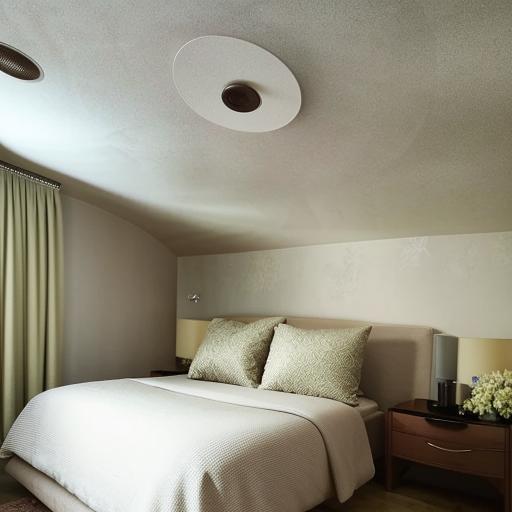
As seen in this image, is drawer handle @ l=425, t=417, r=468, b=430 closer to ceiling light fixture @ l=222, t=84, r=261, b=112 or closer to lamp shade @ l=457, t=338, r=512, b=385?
lamp shade @ l=457, t=338, r=512, b=385

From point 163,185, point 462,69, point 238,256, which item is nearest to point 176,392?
point 163,185

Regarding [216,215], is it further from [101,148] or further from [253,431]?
[253,431]

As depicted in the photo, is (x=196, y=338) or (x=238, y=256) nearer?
(x=196, y=338)

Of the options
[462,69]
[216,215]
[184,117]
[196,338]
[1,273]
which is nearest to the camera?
[462,69]

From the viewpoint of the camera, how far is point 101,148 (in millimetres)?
2691

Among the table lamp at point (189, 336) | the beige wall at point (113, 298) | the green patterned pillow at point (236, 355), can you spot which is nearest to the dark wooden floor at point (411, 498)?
the green patterned pillow at point (236, 355)

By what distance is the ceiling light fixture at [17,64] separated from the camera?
1.86 metres

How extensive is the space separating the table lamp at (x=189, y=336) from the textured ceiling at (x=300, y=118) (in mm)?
967

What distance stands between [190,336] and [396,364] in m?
1.80

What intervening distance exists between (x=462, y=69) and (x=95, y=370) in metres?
3.55

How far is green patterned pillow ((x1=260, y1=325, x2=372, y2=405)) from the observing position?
8.27 ft

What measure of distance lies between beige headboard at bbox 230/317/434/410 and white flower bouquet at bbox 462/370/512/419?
0.50m

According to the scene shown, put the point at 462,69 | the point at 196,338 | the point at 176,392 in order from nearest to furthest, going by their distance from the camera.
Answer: the point at 462,69
the point at 176,392
the point at 196,338

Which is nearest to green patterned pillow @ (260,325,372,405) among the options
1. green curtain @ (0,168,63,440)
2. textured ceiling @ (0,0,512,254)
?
textured ceiling @ (0,0,512,254)
